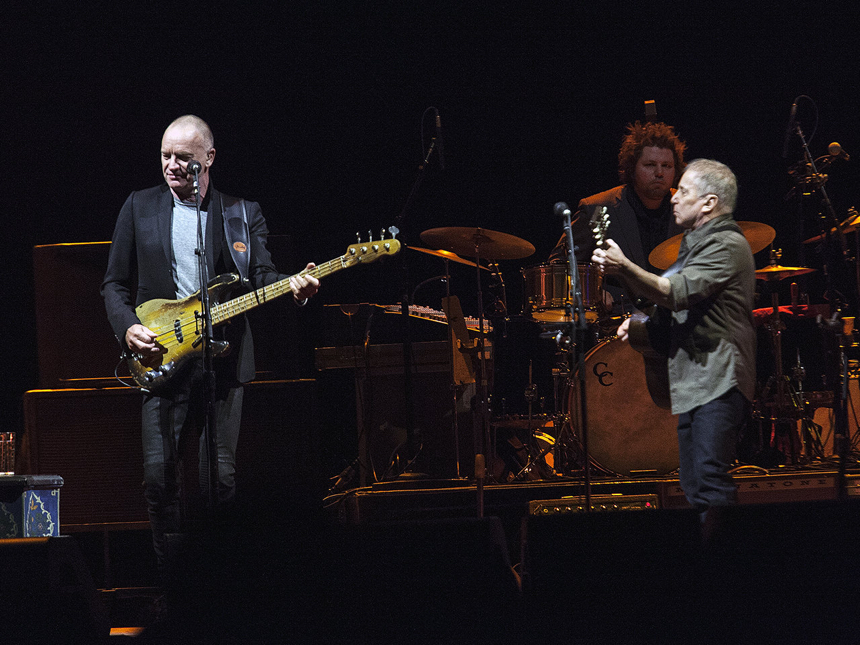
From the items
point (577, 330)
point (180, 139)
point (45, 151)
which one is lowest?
point (577, 330)

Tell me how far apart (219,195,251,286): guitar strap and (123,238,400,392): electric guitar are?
0.15 metres

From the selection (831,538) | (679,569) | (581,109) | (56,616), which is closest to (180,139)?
A: (56,616)

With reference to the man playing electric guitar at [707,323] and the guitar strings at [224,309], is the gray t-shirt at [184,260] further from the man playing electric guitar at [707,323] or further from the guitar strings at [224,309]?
the man playing electric guitar at [707,323]

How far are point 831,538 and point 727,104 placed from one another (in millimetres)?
5435

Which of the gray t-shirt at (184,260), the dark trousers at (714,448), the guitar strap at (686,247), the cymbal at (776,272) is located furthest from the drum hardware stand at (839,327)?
the gray t-shirt at (184,260)

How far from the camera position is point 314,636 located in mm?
2287

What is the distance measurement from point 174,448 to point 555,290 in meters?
2.60

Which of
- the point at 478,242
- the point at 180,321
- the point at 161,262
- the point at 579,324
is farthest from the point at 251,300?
the point at 478,242

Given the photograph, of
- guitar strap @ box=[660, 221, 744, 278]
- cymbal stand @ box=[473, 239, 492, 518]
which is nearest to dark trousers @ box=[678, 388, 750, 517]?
guitar strap @ box=[660, 221, 744, 278]

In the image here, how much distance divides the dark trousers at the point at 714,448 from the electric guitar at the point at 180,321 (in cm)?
184

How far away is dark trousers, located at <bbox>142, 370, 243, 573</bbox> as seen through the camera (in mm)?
3672

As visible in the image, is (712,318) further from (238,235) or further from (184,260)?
(184,260)

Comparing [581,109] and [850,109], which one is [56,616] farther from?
[850,109]

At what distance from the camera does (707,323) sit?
325cm
